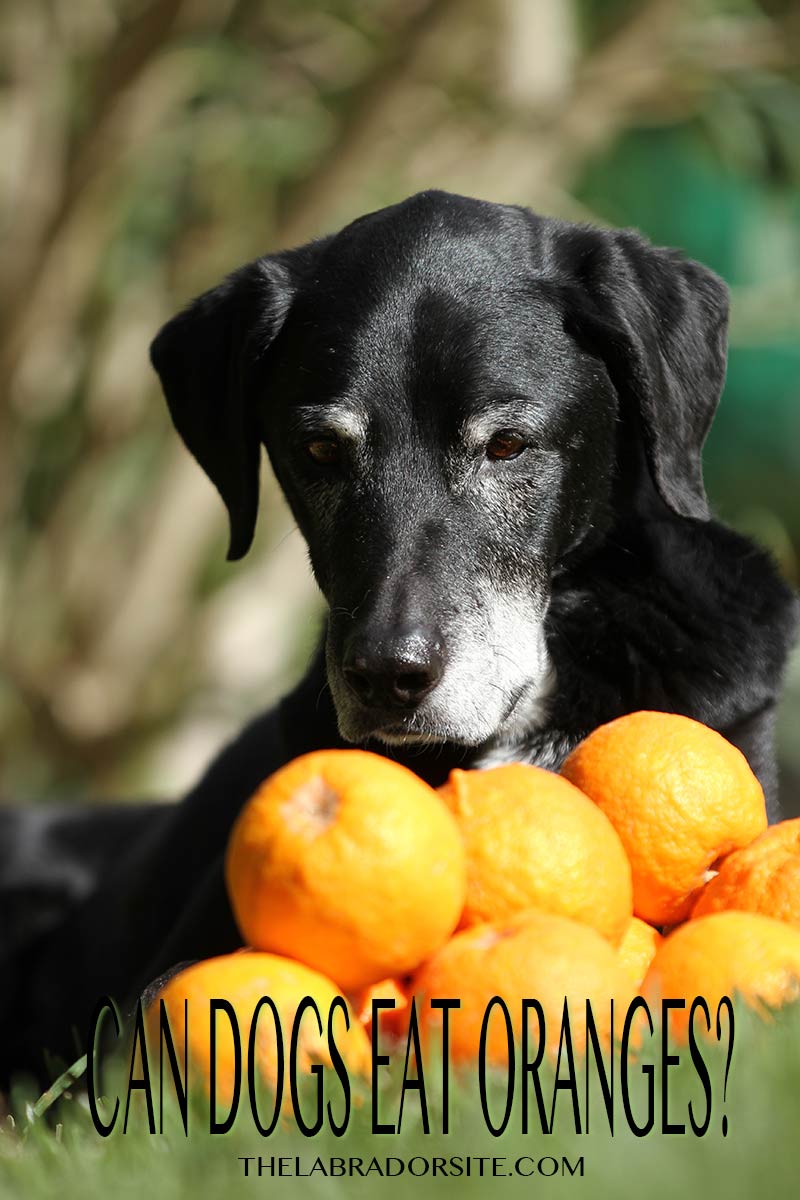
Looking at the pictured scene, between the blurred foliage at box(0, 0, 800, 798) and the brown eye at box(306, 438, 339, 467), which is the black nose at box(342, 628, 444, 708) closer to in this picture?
the brown eye at box(306, 438, 339, 467)

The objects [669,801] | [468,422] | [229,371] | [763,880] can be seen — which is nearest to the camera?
[763,880]

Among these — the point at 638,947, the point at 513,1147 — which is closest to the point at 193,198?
the point at 638,947

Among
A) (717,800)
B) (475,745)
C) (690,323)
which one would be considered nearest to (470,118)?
(690,323)

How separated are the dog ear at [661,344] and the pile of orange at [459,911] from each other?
0.89 metres

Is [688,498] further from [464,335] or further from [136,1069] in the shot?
[136,1069]

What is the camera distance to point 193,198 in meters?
7.47

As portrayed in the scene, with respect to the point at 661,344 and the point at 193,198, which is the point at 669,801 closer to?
the point at 661,344

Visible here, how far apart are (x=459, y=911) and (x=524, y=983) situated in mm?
181

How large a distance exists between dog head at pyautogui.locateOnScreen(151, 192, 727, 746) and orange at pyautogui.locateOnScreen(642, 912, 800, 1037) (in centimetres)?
73

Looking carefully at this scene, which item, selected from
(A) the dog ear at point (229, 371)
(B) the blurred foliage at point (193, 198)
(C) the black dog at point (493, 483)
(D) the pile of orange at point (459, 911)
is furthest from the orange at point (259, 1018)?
(B) the blurred foliage at point (193, 198)

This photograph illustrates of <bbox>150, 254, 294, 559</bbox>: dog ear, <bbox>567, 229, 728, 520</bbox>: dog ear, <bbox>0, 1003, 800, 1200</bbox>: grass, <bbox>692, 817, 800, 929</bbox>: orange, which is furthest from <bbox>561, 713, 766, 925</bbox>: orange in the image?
<bbox>150, 254, 294, 559</bbox>: dog ear

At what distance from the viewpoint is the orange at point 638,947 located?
2201mm

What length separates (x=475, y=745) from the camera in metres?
2.85

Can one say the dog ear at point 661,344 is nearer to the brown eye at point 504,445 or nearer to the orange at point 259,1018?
the brown eye at point 504,445
